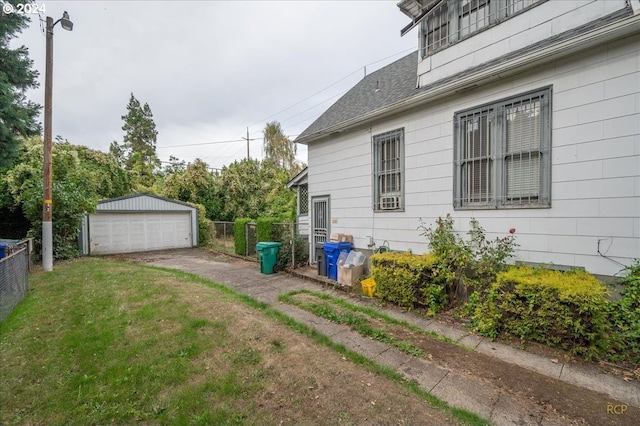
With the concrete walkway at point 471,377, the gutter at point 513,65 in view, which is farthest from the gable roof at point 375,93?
the concrete walkway at point 471,377

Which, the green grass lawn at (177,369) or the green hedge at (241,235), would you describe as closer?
the green grass lawn at (177,369)

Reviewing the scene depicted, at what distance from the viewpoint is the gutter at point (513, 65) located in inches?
132

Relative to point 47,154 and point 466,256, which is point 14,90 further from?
point 466,256

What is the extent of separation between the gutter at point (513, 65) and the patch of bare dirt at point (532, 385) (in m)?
4.29

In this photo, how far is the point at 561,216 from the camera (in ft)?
12.9

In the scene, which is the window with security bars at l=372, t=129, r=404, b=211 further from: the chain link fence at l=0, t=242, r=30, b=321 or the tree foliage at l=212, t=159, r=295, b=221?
the tree foliage at l=212, t=159, r=295, b=221

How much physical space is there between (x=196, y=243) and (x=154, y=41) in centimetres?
991

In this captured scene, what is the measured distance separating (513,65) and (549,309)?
3803 mm

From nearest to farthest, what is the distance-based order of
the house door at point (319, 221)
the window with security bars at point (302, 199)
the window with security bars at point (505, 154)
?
1. the window with security bars at point (505, 154)
2. the house door at point (319, 221)
3. the window with security bars at point (302, 199)

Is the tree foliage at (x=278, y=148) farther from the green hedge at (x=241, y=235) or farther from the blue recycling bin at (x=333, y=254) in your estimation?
the blue recycling bin at (x=333, y=254)

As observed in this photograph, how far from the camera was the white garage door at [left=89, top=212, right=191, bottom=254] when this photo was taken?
12055mm

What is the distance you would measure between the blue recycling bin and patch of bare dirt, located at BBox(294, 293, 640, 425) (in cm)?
306

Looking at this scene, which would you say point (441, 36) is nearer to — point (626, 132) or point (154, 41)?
point (626, 132)

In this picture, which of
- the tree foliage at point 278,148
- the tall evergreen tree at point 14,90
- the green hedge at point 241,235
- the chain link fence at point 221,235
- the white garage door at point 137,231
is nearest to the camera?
the tall evergreen tree at point 14,90
